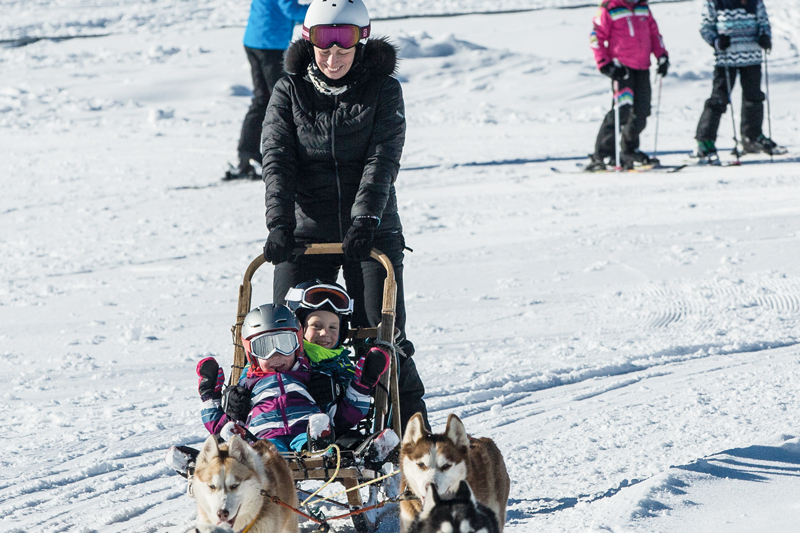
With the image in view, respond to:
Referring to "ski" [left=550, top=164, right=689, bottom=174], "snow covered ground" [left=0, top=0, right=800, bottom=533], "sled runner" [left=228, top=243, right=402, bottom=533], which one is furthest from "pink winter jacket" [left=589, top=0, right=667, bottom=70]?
"sled runner" [left=228, top=243, right=402, bottom=533]

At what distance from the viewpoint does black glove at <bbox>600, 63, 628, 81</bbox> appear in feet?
28.6

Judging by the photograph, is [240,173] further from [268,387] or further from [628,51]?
[268,387]

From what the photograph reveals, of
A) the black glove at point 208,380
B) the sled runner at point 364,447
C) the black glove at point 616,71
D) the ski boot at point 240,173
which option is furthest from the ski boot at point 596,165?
the black glove at point 208,380

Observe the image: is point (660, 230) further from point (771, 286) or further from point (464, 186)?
point (464, 186)

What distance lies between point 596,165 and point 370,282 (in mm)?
6322

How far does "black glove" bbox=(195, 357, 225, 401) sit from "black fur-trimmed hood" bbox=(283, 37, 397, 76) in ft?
3.75

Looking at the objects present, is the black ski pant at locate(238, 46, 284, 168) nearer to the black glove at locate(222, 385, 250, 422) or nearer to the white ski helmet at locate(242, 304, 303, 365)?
the white ski helmet at locate(242, 304, 303, 365)

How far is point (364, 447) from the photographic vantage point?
9.48ft

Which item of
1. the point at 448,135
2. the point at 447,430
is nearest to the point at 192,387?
the point at 447,430

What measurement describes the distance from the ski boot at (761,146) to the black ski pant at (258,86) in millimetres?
4877

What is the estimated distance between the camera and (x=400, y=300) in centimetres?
359

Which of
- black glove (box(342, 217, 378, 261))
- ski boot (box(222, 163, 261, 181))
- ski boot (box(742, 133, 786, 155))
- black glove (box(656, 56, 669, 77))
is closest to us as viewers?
black glove (box(342, 217, 378, 261))

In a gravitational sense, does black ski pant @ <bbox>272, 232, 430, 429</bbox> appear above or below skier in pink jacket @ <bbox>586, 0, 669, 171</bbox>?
below

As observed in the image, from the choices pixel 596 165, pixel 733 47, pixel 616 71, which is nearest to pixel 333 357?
pixel 616 71
